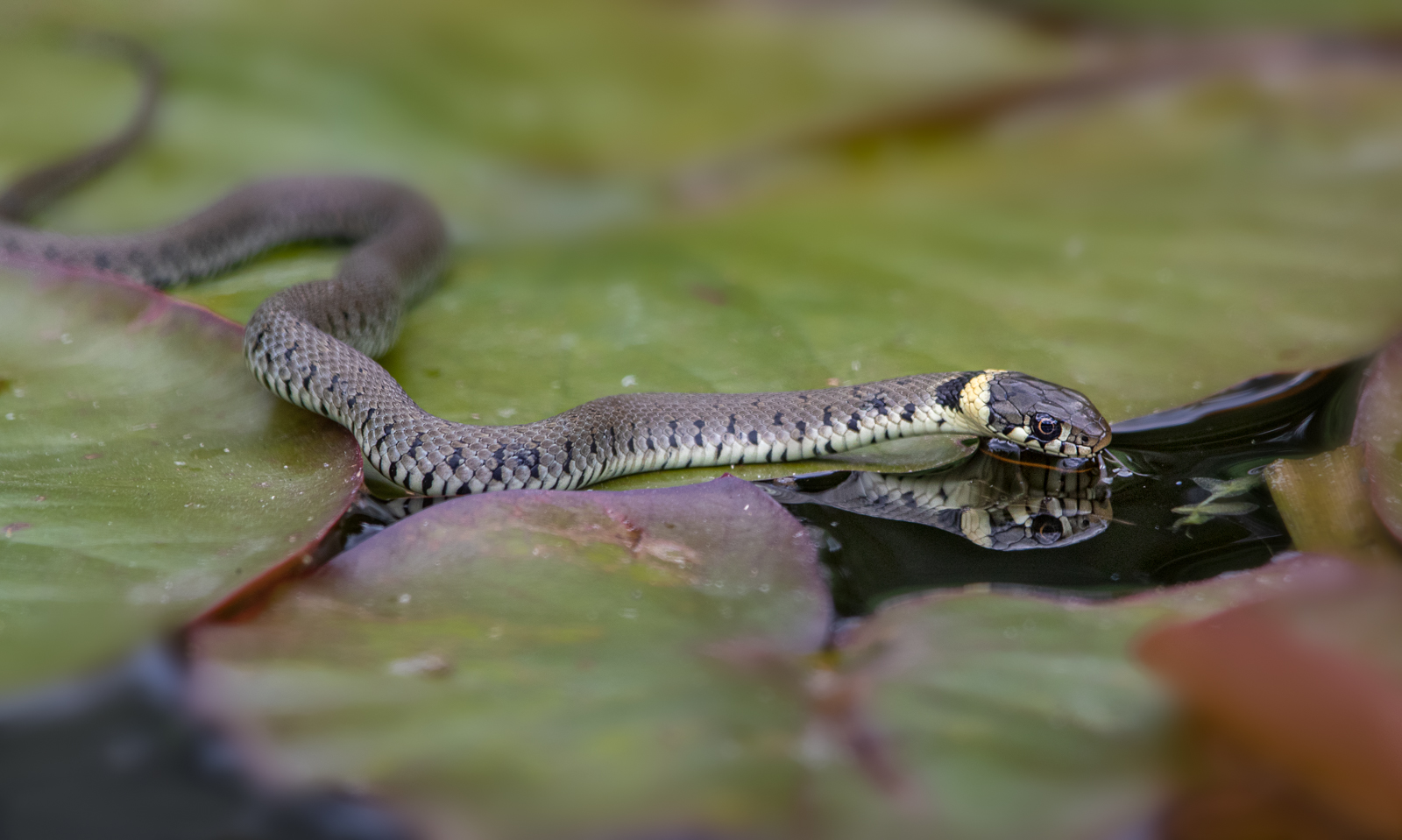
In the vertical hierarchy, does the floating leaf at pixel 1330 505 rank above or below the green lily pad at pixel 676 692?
above

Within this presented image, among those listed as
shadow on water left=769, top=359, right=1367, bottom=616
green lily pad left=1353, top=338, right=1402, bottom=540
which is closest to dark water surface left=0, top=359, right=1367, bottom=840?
shadow on water left=769, top=359, right=1367, bottom=616

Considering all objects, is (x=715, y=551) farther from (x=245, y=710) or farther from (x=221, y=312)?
(x=221, y=312)

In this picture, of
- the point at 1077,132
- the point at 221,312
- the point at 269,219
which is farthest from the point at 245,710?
the point at 1077,132

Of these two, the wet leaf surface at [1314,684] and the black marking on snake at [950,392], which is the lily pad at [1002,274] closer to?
the black marking on snake at [950,392]

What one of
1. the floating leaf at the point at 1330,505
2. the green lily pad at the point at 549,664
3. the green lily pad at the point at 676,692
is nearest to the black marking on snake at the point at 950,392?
the floating leaf at the point at 1330,505

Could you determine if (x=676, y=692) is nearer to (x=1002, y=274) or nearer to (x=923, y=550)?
(x=923, y=550)
